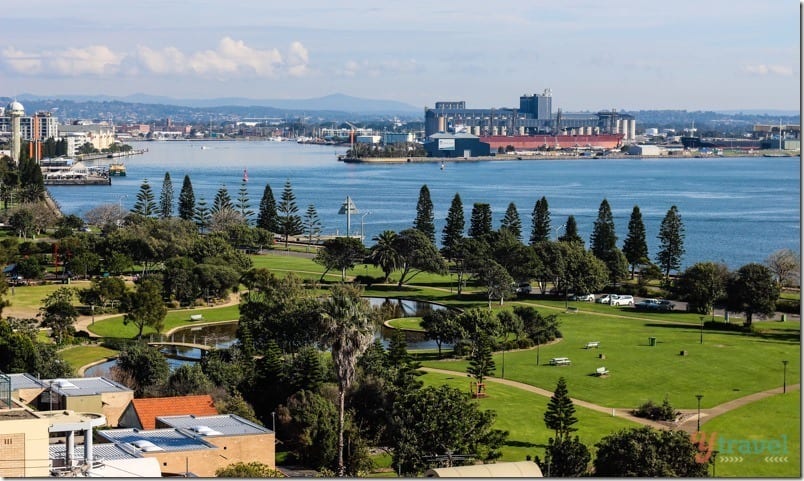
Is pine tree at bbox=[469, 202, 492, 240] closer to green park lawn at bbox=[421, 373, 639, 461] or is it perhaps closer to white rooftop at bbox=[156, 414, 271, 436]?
green park lawn at bbox=[421, 373, 639, 461]

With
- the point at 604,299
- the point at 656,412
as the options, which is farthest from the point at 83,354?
the point at 604,299

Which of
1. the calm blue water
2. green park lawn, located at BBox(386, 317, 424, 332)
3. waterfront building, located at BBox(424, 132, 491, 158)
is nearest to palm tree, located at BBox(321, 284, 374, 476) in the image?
green park lawn, located at BBox(386, 317, 424, 332)

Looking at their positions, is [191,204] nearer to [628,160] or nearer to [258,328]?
[258,328]

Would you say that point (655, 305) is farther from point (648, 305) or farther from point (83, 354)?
point (83, 354)

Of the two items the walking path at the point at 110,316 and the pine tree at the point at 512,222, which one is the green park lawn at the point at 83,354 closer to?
the walking path at the point at 110,316

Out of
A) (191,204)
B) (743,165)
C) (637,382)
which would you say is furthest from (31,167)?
(743,165)

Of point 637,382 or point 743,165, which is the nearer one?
point 637,382
